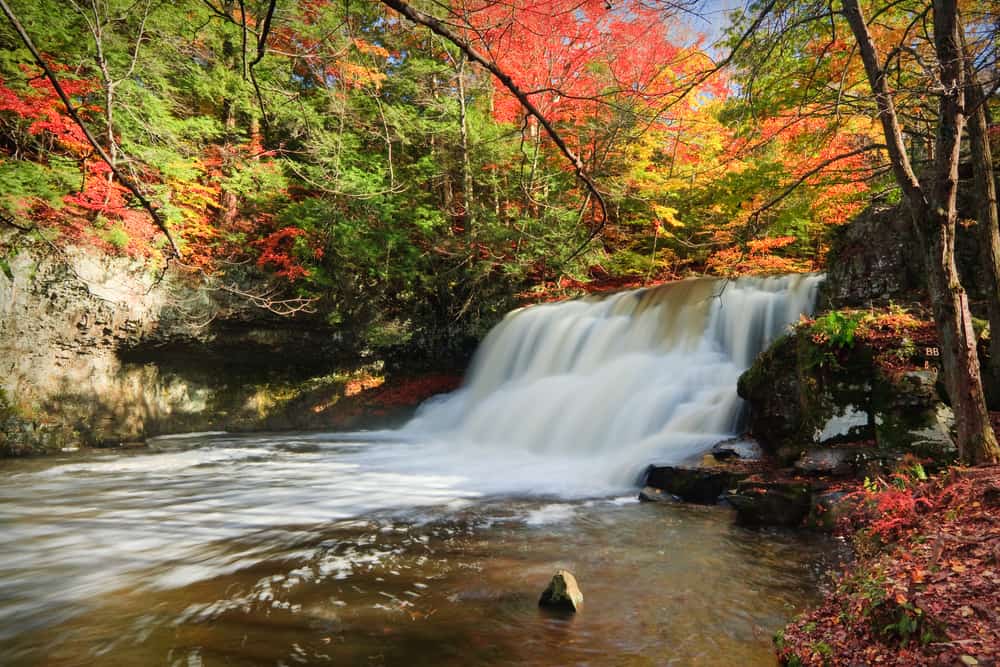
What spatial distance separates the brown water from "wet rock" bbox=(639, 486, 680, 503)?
21 centimetres

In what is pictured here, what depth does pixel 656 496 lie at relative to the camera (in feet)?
20.4

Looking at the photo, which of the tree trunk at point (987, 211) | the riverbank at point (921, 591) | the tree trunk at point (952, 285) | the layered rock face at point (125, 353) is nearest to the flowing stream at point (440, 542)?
the riverbank at point (921, 591)

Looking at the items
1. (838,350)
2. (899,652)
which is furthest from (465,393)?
(899,652)

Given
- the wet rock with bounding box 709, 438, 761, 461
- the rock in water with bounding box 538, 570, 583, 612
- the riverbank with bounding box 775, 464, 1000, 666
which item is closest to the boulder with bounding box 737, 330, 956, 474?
the wet rock with bounding box 709, 438, 761, 461

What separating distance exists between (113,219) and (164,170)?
1.44m

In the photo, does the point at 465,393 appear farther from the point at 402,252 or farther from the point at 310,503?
the point at 310,503

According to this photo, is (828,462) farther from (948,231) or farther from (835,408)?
(948,231)

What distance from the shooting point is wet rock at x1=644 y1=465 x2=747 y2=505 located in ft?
19.6

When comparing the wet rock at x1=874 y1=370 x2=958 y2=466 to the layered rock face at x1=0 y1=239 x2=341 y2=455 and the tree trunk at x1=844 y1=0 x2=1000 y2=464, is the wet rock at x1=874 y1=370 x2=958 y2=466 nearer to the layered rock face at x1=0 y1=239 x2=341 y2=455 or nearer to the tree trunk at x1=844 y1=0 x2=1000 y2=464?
the tree trunk at x1=844 y1=0 x2=1000 y2=464

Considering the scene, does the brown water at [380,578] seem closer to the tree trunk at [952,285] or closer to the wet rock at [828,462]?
the wet rock at [828,462]

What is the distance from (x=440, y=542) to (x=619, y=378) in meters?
5.92

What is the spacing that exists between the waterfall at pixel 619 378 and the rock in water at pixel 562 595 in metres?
3.63

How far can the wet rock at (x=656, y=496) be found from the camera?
614 cm

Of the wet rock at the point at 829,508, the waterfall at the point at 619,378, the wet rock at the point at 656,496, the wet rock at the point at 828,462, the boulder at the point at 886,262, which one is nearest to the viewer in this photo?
the wet rock at the point at 829,508
